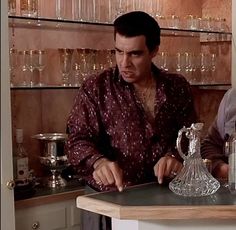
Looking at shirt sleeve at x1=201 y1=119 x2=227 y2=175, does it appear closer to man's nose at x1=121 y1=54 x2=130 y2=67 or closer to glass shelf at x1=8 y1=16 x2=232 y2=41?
man's nose at x1=121 y1=54 x2=130 y2=67

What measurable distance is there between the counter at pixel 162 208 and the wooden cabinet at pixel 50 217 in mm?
899

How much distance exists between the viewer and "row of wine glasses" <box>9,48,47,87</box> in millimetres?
2430

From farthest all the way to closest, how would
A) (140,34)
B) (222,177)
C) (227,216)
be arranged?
(140,34) < (222,177) < (227,216)

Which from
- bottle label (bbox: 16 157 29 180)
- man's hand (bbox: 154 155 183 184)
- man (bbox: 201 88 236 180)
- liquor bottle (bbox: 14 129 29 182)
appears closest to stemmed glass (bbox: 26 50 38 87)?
liquor bottle (bbox: 14 129 29 182)

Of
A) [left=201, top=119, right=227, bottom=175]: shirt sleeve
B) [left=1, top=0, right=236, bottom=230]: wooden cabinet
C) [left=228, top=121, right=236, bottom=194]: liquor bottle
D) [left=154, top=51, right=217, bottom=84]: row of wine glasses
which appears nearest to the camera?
[left=228, top=121, right=236, bottom=194]: liquor bottle

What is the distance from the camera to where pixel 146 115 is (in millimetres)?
2037

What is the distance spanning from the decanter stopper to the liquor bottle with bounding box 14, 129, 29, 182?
1.05 meters

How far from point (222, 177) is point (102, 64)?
1214 millimetres

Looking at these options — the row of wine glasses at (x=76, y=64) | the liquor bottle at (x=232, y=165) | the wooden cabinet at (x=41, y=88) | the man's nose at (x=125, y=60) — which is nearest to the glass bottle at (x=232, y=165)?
the liquor bottle at (x=232, y=165)

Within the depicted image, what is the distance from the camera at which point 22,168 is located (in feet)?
7.95

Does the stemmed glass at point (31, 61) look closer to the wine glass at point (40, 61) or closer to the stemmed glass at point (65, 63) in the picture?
the wine glass at point (40, 61)

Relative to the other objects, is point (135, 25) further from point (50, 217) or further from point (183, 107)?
point (50, 217)

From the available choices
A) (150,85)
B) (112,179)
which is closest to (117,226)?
(112,179)

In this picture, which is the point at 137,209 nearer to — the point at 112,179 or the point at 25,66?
the point at 112,179
